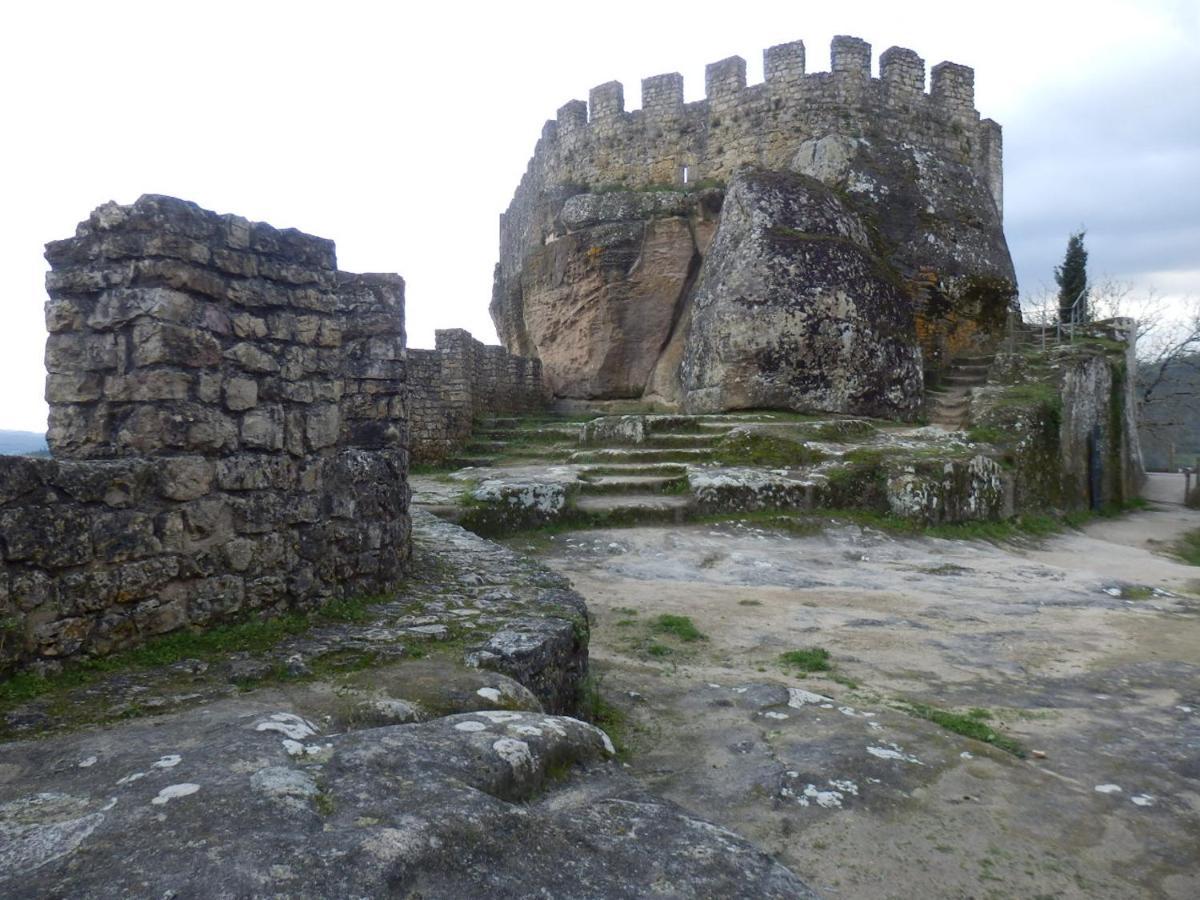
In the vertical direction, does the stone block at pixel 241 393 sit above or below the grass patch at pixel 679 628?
above

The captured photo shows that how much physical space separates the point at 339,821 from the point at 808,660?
133 inches

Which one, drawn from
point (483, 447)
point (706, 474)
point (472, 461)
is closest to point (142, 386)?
point (706, 474)

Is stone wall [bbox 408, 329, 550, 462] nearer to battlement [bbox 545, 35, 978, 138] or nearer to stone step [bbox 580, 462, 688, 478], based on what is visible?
stone step [bbox 580, 462, 688, 478]

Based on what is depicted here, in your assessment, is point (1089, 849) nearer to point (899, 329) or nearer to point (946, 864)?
point (946, 864)

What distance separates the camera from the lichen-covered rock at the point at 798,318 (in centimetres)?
1324

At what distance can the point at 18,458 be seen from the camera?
110 inches

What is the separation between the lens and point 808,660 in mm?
4805

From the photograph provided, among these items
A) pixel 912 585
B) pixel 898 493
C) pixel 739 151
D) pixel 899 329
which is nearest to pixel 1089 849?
pixel 912 585

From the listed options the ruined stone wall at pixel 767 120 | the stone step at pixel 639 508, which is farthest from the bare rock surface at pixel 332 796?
the ruined stone wall at pixel 767 120

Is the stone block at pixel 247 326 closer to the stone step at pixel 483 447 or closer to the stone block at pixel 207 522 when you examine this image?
the stone block at pixel 207 522

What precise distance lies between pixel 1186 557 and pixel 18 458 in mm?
12836

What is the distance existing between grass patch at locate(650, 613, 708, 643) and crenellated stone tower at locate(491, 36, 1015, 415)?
8.13 m

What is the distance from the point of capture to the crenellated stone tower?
13.7 m

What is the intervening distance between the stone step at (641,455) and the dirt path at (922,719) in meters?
3.23
